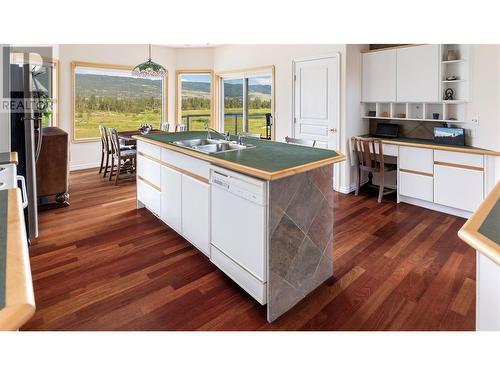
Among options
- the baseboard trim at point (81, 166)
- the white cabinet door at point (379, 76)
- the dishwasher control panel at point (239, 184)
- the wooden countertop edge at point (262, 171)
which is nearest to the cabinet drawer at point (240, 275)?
the dishwasher control panel at point (239, 184)

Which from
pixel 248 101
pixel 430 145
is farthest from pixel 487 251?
pixel 248 101

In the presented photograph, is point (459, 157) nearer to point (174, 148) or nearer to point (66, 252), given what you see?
point (174, 148)

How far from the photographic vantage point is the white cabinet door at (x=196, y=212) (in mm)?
2523

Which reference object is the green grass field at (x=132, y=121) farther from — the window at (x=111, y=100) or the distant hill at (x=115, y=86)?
the distant hill at (x=115, y=86)

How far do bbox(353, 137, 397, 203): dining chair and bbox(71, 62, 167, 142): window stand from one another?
4316mm

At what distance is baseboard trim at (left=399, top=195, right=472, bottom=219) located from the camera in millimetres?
3734

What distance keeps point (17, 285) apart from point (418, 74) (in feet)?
15.1

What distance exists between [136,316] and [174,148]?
1436 millimetres

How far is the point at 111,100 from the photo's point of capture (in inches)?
262

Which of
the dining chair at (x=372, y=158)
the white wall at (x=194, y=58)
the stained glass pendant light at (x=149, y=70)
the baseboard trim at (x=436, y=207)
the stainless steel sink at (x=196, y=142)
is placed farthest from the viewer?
the white wall at (x=194, y=58)

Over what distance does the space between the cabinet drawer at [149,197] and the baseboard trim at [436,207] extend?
10.1 feet

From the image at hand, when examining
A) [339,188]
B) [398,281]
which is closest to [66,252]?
[398,281]

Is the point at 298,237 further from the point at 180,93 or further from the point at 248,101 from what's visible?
Answer: the point at 180,93

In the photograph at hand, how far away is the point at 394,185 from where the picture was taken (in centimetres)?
488
